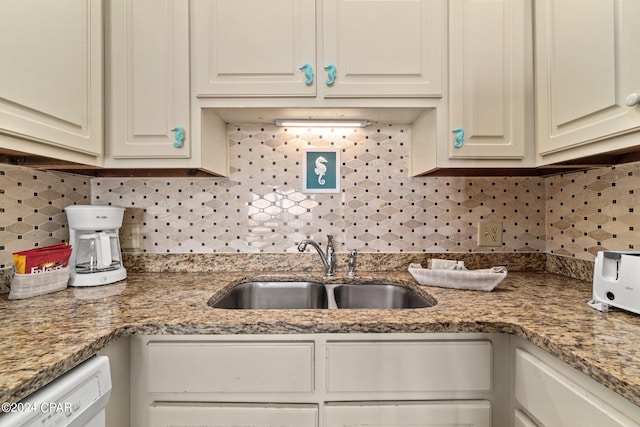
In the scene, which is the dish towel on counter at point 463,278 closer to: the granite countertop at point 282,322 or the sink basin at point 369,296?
the granite countertop at point 282,322

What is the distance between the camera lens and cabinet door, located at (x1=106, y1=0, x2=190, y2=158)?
1.16m

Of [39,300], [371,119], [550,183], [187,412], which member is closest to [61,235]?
[39,300]

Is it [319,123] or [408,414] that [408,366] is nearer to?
[408,414]

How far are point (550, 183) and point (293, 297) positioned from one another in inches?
53.3

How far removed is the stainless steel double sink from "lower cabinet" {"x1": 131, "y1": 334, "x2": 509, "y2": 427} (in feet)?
1.52

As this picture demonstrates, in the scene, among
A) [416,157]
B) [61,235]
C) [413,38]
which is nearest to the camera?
[413,38]

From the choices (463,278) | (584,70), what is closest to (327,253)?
(463,278)

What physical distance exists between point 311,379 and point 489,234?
1118 millimetres

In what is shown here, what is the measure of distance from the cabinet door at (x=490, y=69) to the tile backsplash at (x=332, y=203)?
1.14 ft

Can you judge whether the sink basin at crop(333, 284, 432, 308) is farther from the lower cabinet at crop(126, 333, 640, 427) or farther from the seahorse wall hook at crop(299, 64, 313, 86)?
the seahorse wall hook at crop(299, 64, 313, 86)

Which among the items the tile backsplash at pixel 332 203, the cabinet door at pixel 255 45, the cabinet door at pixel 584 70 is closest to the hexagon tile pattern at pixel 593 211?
the tile backsplash at pixel 332 203

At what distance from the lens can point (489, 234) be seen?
4.88 ft

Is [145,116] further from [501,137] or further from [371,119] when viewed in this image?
[501,137]

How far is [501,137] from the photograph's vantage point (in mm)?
1182
